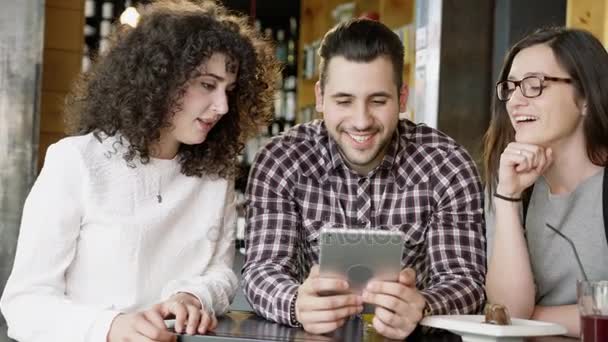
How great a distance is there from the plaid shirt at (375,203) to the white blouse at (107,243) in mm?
124

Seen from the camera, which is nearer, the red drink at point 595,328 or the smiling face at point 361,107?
the red drink at point 595,328

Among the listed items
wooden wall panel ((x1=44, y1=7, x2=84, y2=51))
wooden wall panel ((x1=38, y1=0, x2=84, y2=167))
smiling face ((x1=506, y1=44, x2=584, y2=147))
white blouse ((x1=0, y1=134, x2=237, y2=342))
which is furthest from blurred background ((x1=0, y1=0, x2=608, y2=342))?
white blouse ((x1=0, y1=134, x2=237, y2=342))

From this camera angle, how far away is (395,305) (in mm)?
1868

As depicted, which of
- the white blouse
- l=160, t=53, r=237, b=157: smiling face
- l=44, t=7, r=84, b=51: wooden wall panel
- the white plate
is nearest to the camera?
the white plate

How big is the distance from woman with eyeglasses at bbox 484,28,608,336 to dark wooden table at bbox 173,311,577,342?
35 cm

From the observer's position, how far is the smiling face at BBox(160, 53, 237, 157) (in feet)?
7.29

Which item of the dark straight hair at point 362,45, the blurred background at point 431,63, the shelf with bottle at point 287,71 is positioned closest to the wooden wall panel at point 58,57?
the blurred background at point 431,63

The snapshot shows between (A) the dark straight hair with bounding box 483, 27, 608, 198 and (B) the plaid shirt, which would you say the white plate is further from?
(A) the dark straight hair with bounding box 483, 27, 608, 198

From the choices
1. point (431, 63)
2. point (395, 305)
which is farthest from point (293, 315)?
point (431, 63)

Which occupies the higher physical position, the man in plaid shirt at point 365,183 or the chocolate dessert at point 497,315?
the man in plaid shirt at point 365,183

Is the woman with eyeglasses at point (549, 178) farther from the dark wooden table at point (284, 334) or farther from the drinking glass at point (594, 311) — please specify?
the drinking glass at point (594, 311)

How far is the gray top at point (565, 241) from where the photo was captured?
2295 mm

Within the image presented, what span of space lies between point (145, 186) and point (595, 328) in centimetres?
109

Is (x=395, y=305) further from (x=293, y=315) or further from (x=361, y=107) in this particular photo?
(x=361, y=107)
